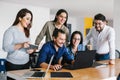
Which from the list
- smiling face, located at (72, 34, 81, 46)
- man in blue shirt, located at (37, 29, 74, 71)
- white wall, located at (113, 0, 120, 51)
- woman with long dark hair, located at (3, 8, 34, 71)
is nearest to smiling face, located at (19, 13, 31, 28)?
woman with long dark hair, located at (3, 8, 34, 71)

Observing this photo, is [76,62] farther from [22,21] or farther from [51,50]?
[22,21]

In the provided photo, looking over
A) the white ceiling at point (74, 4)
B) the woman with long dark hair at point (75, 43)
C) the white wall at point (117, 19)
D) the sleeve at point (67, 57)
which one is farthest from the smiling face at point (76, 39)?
the white ceiling at point (74, 4)

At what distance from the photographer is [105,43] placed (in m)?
2.97

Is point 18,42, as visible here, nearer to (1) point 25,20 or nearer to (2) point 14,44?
(2) point 14,44

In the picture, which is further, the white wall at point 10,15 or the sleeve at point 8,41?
the white wall at point 10,15

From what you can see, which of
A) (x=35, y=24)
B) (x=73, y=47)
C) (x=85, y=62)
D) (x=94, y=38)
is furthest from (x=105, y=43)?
(x=35, y=24)

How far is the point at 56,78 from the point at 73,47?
1.06 meters

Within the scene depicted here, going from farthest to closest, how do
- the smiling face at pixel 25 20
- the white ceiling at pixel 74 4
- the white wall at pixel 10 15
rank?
the white wall at pixel 10 15 → the white ceiling at pixel 74 4 → the smiling face at pixel 25 20

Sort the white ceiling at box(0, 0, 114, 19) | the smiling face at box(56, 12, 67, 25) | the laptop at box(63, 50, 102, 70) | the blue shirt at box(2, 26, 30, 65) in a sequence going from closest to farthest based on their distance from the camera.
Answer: the laptop at box(63, 50, 102, 70)
the blue shirt at box(2, 26, 30, 65)
the smiling face at box(56, 12, 67, 25)
the white ceiling at box(0, 0, 114, 19)

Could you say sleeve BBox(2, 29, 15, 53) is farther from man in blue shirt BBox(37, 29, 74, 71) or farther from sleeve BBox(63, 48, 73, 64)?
sleeve BBox(63, 48, 73, 64)

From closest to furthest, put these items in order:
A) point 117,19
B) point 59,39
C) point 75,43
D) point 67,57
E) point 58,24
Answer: point 59,39
point 67,57
point 75,43
point 58,24
point 117,19

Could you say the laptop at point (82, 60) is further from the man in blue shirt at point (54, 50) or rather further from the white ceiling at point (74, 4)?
the white ceiling at point (74, 4)

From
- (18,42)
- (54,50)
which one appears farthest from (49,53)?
(18,42)

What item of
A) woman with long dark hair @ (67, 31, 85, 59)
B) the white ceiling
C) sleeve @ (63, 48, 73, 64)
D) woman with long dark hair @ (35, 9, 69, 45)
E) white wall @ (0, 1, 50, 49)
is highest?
the white ceiling
